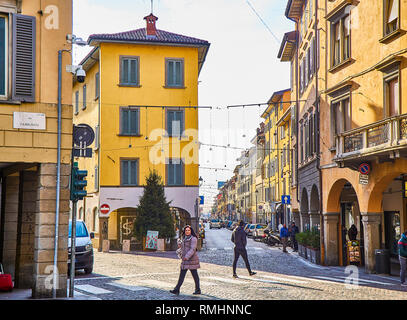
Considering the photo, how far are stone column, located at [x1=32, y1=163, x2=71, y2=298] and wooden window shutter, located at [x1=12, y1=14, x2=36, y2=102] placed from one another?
1707mm

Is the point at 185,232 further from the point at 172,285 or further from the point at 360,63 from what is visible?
the point at 360,63

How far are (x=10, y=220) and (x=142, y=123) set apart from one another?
72.6 ft

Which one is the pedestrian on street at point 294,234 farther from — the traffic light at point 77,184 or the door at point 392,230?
the traffic light at point 77,184

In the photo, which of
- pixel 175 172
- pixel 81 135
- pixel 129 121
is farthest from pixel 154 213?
pixel 81 135

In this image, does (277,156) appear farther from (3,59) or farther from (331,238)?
(3,59)

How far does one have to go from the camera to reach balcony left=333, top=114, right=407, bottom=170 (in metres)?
17.4

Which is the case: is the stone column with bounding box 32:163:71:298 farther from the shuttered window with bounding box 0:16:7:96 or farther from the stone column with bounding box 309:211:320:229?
the stone column with bounding box 309:211:320:229

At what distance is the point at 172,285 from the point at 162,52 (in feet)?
79.1

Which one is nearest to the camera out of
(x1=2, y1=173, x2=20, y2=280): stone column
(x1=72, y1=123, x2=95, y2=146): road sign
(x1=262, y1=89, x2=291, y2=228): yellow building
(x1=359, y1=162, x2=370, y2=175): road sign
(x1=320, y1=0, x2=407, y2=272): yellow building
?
(x1=72, y1=123, x2=95, y2=146): road sign

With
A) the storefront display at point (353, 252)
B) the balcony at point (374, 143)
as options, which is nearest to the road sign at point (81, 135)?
the balcony at point (374, 143)

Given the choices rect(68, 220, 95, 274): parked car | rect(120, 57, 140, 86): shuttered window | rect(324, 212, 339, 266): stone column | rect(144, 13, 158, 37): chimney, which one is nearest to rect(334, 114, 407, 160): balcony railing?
rect(324, 212, 339, 266): stone column

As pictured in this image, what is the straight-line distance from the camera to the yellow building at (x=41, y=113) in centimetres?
1318
